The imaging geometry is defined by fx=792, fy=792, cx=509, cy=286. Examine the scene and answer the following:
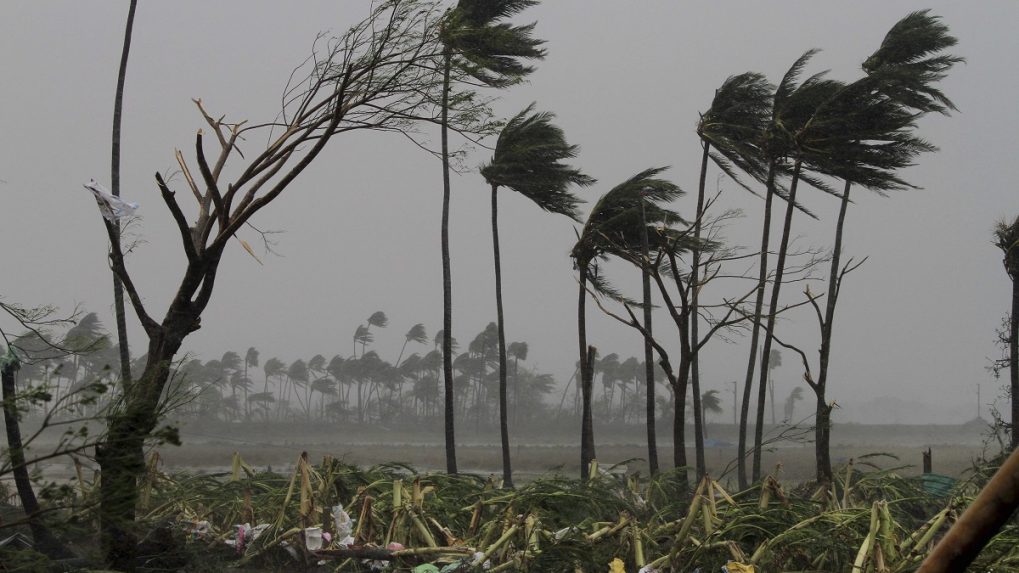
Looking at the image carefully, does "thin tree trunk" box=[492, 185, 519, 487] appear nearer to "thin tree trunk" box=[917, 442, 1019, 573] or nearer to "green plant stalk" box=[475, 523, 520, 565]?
"green plant stalk" box=[475, 523, 520, 565]

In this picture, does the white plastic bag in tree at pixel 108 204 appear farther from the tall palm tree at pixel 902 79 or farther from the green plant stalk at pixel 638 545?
the tall palm tree at pixel 902 79

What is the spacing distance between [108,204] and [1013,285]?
1515cm

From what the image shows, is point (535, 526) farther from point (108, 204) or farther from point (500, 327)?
point (500, 327)

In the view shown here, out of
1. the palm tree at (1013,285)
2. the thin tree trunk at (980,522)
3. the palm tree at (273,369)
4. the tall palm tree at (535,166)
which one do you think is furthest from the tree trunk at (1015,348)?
the palm tree at (273,369)

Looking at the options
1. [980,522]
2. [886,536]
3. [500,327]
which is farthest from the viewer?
[500,327]

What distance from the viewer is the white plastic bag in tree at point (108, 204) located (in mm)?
7160

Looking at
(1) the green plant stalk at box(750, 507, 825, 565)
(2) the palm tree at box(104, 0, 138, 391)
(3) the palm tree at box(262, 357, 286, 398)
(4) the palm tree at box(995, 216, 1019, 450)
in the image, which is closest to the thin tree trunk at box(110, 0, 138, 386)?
(2) the palm tree at box(104, 0, 138, 391)

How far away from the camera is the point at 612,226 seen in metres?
17.7

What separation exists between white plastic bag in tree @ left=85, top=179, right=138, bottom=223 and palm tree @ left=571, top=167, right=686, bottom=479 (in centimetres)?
1056

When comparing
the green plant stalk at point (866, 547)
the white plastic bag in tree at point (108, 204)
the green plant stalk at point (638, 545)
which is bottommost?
the green plant stalk at point (638, 545)

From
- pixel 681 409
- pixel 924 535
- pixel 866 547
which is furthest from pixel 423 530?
pixel 681 409

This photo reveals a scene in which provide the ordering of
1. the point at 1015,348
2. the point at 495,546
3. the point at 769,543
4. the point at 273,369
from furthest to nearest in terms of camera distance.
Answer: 1. the point at 273,369
2. the point at 1015,348
3. the point at 495,546
4. the point at 769,543

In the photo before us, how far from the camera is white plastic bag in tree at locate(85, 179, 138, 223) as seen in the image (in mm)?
7160

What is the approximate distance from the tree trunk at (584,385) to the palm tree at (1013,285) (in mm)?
7672
